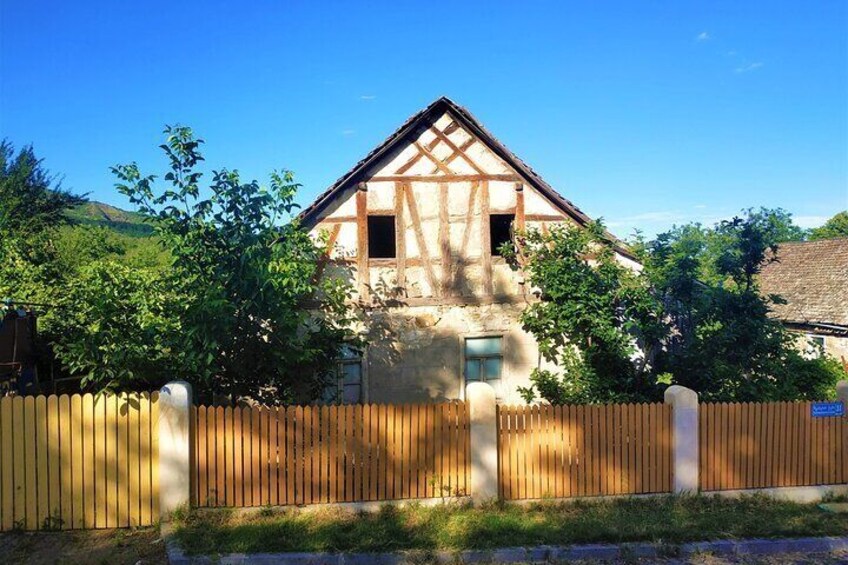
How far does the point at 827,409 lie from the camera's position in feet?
25.8

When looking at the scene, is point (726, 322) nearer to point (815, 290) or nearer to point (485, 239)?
point (485, 239)

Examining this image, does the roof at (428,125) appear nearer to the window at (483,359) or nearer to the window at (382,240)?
the window at (382,240)

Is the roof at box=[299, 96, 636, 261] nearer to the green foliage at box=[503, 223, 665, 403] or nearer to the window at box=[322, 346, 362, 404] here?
the green foliage at box=[503, 223, 665, 403]

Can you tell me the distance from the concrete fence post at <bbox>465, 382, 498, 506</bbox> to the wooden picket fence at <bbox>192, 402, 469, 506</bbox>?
12 centimetres

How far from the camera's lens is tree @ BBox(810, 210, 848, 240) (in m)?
52.6

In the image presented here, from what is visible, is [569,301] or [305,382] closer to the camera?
[305,382]

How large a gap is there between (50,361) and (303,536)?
817 centimetres

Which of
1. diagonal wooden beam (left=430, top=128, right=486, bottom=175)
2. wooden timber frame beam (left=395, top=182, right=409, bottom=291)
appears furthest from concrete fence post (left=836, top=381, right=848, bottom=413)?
wooden timber frame beam (left=395, top=182, right=409, bottom=291)

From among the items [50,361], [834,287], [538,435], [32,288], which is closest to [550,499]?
[538,435]

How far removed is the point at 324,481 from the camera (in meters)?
6.97

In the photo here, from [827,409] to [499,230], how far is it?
6.93 m

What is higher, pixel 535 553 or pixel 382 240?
pixel 382 240

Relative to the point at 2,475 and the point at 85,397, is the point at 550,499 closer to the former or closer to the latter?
the point at 85,397

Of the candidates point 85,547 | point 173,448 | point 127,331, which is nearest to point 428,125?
point 127,331
